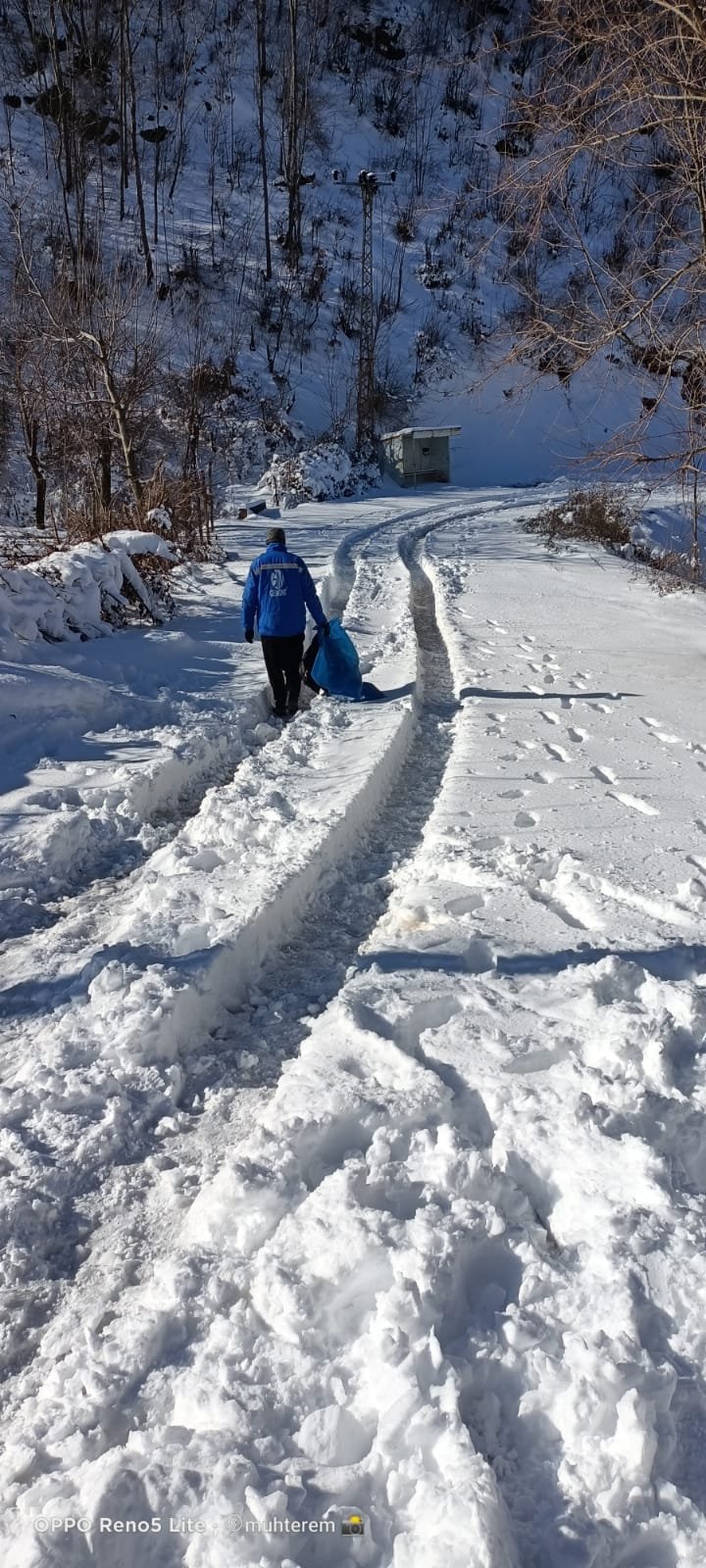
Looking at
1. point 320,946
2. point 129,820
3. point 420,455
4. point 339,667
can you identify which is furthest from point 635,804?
point 420,455

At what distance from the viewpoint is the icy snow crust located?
1851 millimetres

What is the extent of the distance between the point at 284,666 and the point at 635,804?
333 cm

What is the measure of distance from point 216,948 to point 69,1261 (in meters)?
1.43

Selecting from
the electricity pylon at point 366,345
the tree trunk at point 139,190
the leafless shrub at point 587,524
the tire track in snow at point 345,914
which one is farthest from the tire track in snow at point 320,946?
the tree trunk at point 139,190

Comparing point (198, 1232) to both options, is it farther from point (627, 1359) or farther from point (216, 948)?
point (216, 948)

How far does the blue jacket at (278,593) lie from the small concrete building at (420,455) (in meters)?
25.9

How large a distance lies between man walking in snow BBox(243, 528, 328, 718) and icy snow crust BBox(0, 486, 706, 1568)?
2.29m

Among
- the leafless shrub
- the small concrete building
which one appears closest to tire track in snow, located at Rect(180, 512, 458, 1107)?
the leafless shrub

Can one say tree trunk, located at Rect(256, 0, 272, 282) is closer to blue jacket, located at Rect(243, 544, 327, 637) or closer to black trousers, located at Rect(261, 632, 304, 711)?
blue jacket, located at Rect(243, 544, 327, 637)

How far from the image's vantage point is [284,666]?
775 cm

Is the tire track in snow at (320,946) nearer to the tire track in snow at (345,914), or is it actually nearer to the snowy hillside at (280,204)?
the tire track in snow at (345,914)

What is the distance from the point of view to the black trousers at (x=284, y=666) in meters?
7.66

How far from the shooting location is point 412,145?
47.1m

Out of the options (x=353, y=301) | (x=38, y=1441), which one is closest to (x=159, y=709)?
(x=38, y=1441)
